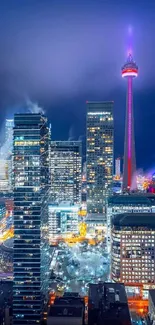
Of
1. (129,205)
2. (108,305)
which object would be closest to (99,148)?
(129,205)

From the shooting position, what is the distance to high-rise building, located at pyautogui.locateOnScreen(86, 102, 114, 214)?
6956 cm

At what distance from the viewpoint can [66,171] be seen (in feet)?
238

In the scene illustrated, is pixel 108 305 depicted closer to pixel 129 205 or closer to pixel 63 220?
pixel 129 205

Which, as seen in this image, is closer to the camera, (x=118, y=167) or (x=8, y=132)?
(x=8, y=132)

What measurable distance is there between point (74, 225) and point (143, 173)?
60136 millimetres

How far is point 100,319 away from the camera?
26.3 metres

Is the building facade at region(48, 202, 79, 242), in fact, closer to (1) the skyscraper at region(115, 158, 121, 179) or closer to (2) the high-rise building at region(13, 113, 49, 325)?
(2) the high-rise building at region(13, 113, 49, 325)

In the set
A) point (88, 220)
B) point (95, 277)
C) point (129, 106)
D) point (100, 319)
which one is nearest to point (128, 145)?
point (129, 106)

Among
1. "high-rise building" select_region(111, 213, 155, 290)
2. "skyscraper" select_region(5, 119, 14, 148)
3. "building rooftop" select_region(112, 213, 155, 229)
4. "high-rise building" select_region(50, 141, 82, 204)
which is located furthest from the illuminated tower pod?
"skyscraper" select_region(5, 119, 14, 148)

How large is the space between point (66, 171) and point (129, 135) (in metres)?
13.5

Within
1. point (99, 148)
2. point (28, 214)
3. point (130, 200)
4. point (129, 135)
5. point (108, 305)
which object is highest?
point (129, 135)

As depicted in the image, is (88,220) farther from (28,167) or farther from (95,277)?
(28,167)

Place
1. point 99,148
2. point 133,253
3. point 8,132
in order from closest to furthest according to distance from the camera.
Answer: point 133,253, point 99,148, point 8,132

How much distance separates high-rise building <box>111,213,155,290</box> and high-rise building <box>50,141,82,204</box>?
3266 cm
